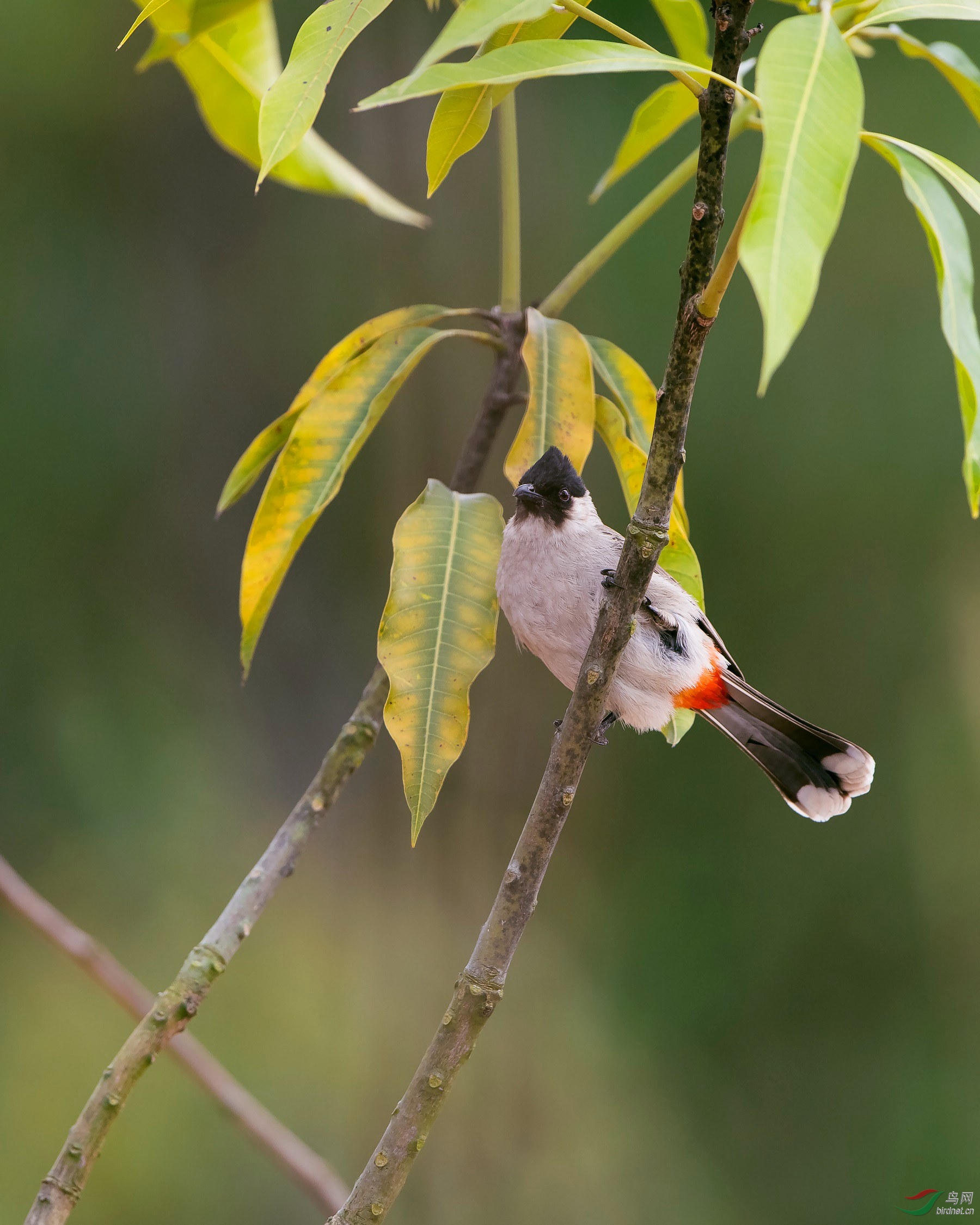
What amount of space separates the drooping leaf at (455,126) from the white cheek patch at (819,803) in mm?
906

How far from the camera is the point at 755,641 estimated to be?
2.54 m

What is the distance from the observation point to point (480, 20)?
60 centimetres

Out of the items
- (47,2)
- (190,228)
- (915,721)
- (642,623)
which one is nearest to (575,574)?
(642,623)

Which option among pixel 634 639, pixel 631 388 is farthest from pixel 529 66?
pixel 634 639

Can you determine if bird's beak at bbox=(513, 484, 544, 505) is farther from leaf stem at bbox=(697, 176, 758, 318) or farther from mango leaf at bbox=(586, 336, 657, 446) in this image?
leaf stem at bbox=(697, 176, 758, 318)

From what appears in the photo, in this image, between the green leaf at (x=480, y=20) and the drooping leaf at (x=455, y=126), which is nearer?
the green leaf at (x=480, y=20)

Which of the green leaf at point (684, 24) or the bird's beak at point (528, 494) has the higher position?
the green leaf at point (684, 24)

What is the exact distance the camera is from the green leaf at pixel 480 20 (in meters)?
0.57

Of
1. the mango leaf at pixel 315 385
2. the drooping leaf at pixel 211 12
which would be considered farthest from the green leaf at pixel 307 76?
the drooping leaf at pixel 211 12

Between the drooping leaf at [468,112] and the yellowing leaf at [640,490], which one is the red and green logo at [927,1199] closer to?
the yellowing leaf at [640,490]

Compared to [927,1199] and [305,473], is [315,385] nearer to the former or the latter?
[305,473]

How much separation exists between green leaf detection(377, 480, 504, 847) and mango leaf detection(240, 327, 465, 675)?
0.11 metres

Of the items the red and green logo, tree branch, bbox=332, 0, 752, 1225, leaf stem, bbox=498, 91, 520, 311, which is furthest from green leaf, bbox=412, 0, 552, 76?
the red and green logo

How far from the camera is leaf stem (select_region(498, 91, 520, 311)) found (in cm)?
115
